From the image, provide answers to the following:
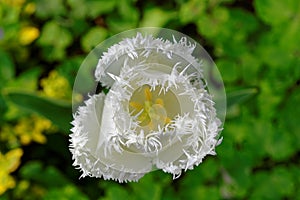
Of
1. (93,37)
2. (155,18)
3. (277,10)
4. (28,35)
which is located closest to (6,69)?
(28,35)

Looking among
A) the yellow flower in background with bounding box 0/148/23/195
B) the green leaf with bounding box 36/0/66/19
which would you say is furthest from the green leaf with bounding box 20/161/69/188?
the green leaf with bounding box 36/0/66/19

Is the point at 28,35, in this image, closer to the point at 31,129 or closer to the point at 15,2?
the point at 15,2

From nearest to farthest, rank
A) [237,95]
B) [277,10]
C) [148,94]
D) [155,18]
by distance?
[148,94] < [237,95] < [277,10] < [155,18]

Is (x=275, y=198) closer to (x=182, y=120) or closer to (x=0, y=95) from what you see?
(x=182, y=120)

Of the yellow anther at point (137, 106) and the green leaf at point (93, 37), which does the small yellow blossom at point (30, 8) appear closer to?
the green leaf at point (93, 37)

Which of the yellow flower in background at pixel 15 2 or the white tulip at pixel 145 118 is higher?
the white tulip at pixel 145 118

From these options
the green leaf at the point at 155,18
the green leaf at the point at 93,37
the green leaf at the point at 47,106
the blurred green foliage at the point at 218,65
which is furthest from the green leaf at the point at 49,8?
the green leaf at the point at 47,106
